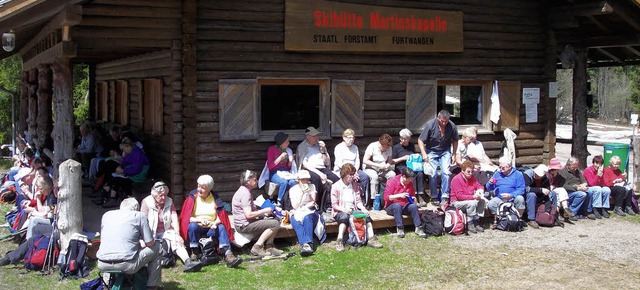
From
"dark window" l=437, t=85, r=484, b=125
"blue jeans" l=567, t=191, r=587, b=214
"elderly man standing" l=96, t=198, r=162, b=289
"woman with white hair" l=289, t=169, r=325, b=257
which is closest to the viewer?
"elderly man standing" l=96, t=198, r=162, b=289

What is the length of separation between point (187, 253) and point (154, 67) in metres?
3.92

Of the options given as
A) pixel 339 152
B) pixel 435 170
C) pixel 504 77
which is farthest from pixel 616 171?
pixel 339 152

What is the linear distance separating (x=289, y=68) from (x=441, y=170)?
283 centimetres

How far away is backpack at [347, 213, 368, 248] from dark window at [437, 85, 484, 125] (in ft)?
12.6

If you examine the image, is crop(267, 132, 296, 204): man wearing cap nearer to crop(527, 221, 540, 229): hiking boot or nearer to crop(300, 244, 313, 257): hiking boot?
crop(300, 244, 313, 257): hiking boot

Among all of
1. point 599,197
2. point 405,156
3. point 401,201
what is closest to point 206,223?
point 401,201

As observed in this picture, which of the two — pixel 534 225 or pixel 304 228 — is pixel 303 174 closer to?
pixel 304 228

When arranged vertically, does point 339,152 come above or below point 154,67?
below

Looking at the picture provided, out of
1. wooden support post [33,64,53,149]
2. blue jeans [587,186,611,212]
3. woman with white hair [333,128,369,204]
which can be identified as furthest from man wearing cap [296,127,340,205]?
wooden support post [33,64,53,149]

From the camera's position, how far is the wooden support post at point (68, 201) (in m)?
8.17

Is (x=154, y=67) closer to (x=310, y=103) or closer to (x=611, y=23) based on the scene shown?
(x=310, y=103)

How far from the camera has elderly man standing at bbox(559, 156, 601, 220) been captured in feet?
36.8

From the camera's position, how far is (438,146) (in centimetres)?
1082

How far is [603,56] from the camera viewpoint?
1650 centimetres
